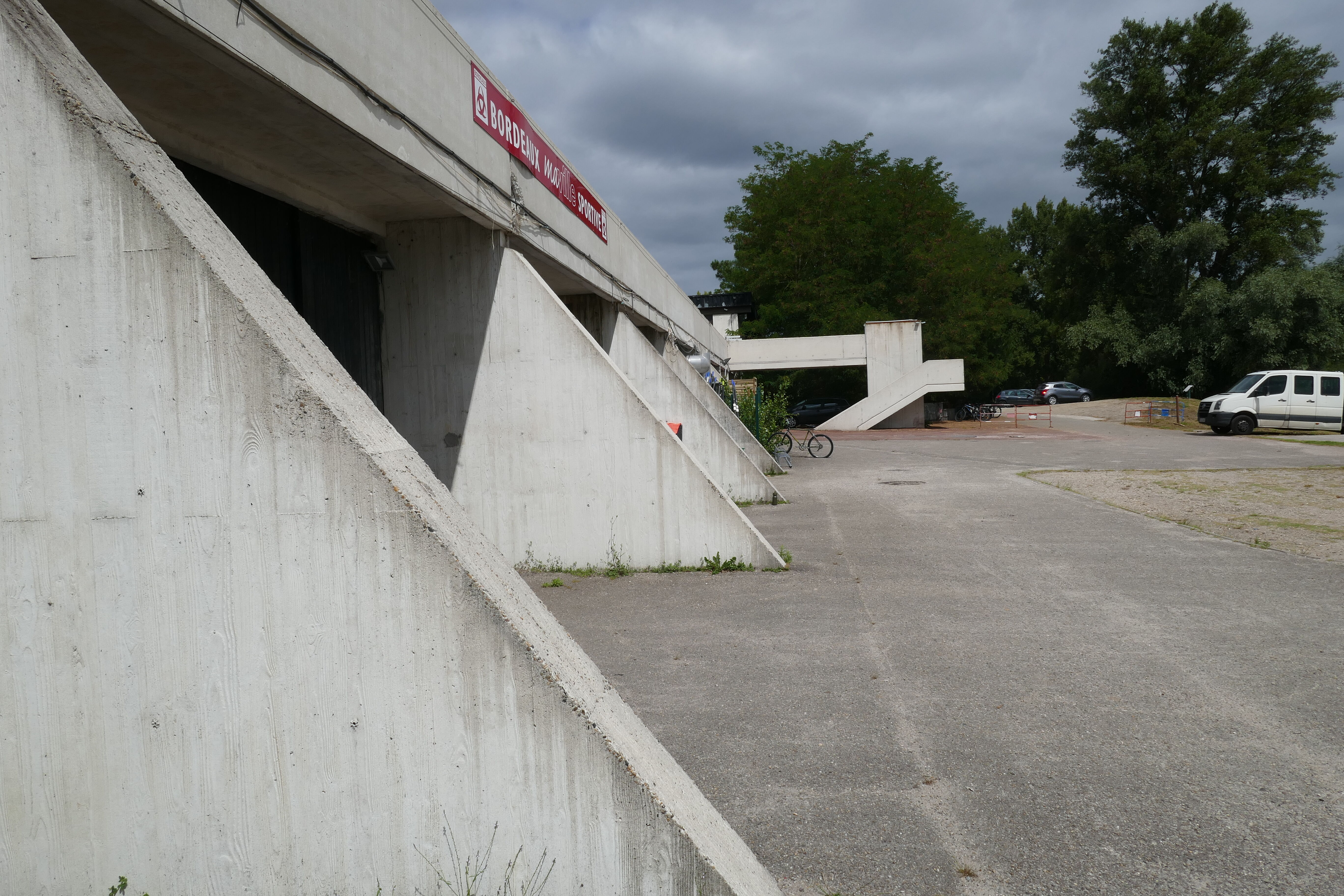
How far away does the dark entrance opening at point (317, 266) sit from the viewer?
5680 millimetres

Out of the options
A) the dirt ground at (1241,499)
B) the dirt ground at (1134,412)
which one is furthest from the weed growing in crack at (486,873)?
the dirt ground at (1134,412)

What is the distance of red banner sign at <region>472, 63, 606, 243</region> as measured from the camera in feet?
24.2

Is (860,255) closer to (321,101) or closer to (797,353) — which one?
(797,353)

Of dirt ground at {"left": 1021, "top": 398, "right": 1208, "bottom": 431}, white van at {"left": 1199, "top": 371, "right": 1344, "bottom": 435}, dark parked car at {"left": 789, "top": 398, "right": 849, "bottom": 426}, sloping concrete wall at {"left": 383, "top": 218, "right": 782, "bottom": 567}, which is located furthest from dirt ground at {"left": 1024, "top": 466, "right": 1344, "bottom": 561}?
dark parked car at {"left": 789, "top": 398, "right": 849, "bottom": 426}

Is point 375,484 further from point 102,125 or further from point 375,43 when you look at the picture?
point 375,43

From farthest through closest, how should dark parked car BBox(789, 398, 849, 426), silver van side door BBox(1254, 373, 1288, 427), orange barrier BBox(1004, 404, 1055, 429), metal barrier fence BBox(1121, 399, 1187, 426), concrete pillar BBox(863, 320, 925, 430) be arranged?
dark parked car BBox(789, 398, 849, 426)
orange barrier BBox(1004, 404, 1055, 429)
metal barrier fence BBox(1121, 399, 1187, 426)
concrete pillar BBox(863, 320, 925, 430)
silver van side door BBox(1254, 373, 1288, 427)

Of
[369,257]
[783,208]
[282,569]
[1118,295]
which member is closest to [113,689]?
[282,569]

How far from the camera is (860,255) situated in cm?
4291

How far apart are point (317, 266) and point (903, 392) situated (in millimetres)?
29870

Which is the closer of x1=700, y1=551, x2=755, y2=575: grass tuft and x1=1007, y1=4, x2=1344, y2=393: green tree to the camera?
x1=700, y1=551, x2=755, y2=575: grass tuft

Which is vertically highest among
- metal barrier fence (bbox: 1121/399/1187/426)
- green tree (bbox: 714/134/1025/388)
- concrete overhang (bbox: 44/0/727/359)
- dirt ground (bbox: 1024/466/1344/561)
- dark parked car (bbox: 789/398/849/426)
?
green tree (bbox: 714/134/1025/388)

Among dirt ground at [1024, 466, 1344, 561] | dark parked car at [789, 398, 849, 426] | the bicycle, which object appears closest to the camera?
dirt ground at [1024, 466, 1344, 561]

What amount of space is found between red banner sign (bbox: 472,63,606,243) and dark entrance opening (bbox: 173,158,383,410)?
1.55 meters

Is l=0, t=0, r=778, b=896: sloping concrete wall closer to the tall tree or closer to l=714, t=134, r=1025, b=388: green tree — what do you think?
l=714, t=134, r=1025, b=388: green tree
